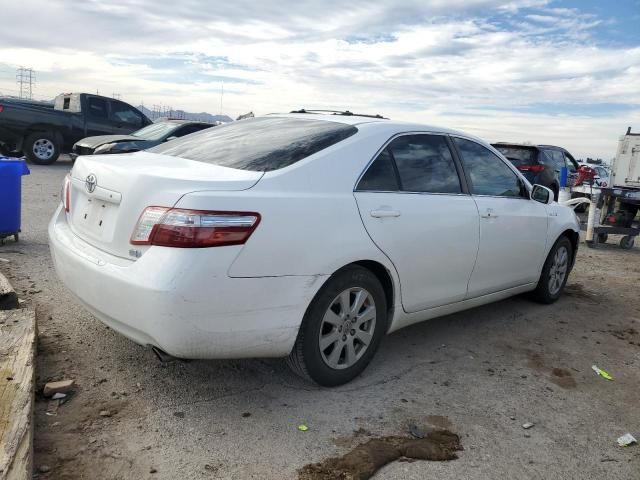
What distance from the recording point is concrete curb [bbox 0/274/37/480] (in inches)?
89.4

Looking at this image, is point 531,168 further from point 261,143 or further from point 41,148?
point 41,148

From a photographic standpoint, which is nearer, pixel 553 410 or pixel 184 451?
pixel 184 451

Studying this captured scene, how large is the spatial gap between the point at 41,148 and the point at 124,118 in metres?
2.33

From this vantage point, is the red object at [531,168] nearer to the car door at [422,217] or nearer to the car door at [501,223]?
the car door at [501,223]

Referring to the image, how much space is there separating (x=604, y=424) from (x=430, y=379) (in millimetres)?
1036

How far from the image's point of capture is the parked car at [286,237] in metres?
2.75

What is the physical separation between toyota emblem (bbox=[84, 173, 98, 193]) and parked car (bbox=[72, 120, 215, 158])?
7.81m

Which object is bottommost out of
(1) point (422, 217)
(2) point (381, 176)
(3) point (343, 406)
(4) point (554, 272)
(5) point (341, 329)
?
(3) point (343, 406)

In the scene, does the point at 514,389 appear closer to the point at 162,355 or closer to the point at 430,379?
the point at 430,379

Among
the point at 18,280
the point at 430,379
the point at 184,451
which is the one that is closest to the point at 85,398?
the point at 184,451

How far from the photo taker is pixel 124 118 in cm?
1576

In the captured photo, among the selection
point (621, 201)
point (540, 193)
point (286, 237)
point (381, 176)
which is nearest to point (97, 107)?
point (621, 201)

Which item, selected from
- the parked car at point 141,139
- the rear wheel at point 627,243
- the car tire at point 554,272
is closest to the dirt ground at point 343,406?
the car tire at point 554,272

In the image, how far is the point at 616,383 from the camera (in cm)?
394
